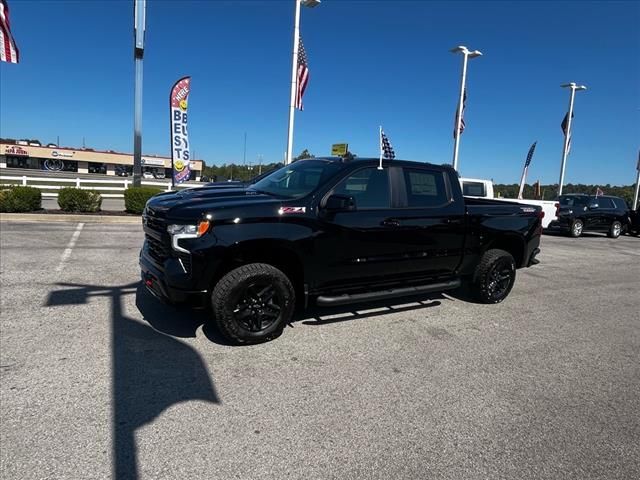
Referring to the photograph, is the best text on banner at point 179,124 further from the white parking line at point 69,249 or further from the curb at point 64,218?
the white parking line at point 69,249

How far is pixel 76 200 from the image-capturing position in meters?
13.5

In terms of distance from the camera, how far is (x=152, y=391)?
10.8 feet

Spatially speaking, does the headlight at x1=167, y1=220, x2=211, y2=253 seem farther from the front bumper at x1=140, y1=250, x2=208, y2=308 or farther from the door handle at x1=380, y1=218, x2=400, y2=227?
the door handle at x1=380, y1=218, x2=400, y2=227

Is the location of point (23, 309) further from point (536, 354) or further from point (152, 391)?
point (536, 354)

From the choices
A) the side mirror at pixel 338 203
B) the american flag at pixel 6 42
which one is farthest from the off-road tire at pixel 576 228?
the american flag at pixel 6 42

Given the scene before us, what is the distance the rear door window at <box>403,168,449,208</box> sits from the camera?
16.9 ft

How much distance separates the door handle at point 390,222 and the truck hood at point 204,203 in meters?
1.22

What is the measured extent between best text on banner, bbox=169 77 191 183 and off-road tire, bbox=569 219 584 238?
15.5 m

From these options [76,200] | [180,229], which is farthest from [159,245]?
[76,200]

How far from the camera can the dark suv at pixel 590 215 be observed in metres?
17.0

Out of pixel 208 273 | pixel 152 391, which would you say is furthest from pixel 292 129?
pixel 152 391

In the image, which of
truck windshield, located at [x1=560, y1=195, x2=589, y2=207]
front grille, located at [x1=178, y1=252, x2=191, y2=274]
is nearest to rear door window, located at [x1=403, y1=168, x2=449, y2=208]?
front grille, located at [x1=178, y1=252, x2=191, y2=274]

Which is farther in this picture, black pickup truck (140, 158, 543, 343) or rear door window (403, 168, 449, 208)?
rear door window (403, 168, 449, 208)

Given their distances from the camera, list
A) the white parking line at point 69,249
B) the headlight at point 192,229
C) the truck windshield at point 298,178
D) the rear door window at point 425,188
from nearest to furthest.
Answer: the headlight at point 192,229
the truck windshield at point 298,178
the rear door window at point 425,188
the white parking line at point 69,249
